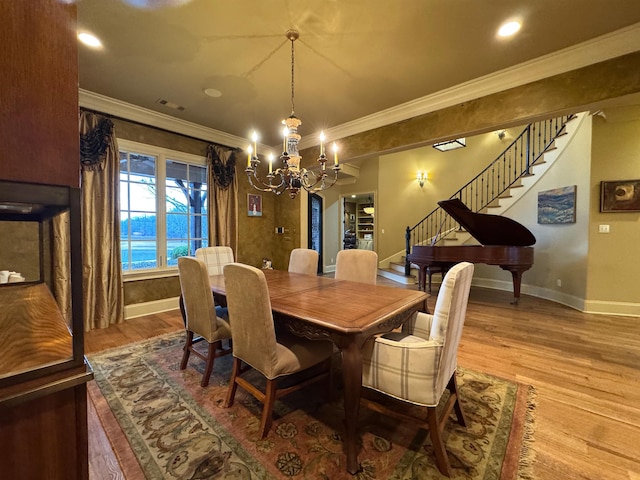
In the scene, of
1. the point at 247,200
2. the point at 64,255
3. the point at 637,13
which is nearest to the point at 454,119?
the point at 637,13

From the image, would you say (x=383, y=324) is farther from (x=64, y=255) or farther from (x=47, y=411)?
(x=64, y=255)

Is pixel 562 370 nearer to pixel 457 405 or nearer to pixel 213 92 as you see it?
pixel 457 405

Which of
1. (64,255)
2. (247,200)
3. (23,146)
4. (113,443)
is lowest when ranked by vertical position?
(113,443)

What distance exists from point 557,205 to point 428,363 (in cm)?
460

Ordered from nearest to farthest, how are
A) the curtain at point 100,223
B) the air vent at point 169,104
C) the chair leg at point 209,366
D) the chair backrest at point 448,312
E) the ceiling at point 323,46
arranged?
the chair backrest at point 448,312, the ceiling at point 323,46, the chair leg at point 209,366, the curtain at point 100,223, the air vent at point 169,104

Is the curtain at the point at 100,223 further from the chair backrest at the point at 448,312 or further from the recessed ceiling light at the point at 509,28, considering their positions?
the recessed ceiling light at the point at 509,28

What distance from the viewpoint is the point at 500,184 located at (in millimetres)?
6289

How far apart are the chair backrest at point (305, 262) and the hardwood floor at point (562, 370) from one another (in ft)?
5.40

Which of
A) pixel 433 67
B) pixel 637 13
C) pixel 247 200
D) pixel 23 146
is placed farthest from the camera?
pixel 247 200

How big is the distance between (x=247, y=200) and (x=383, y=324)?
3.87m

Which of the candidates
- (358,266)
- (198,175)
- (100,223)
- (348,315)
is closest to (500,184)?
(358,266)

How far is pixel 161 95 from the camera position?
3.18 meters

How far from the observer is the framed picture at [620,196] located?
137 inches

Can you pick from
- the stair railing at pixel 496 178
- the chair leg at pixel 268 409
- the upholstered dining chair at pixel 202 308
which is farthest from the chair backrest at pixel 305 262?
the stair railing at pixel 496 178
